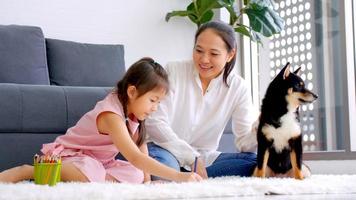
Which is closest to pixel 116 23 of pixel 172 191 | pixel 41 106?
pixel 41 106

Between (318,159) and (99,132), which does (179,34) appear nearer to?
(318,159)

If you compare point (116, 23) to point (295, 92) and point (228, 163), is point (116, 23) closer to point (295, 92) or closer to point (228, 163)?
point (228, 163)

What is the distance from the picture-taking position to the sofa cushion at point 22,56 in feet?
9.57

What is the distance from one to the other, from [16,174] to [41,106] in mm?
643

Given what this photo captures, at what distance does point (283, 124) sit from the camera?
1.93 m

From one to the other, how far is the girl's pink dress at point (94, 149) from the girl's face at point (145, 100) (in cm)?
5

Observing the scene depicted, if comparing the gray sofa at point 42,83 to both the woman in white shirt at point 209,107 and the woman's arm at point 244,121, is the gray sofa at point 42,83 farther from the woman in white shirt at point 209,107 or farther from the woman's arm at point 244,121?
the woman's arm at point 244,121

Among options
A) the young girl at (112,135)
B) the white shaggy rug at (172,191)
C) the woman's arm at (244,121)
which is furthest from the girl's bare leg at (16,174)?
the woman's arm at (244,121)

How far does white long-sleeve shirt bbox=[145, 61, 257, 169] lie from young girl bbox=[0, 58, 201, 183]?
0.67ft

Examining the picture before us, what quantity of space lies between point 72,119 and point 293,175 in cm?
106

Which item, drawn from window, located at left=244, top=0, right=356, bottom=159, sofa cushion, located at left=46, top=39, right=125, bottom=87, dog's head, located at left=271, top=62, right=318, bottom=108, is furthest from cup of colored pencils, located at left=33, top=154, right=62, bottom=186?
window, located at left=244, top=0, right=356, bottom=159

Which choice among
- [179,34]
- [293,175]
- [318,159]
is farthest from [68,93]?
[318,159]

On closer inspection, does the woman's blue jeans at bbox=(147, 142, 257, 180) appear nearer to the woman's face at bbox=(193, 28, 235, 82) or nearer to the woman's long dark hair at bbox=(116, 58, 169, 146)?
the woman's long dark hair at bbox=(116, 58, 169, 146)

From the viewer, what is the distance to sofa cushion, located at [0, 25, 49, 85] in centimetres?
292
